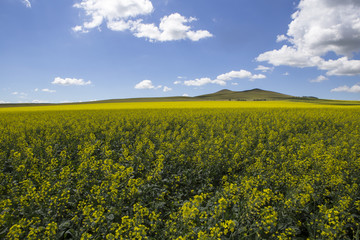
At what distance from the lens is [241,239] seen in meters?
3.92

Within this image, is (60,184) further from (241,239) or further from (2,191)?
(241,239)

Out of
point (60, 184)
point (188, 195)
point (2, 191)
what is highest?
point (60, 184)

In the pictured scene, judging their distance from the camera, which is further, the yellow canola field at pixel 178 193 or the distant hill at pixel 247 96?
the distant hill at pixel 247 96

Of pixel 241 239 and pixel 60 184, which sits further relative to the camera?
pixel 60 184

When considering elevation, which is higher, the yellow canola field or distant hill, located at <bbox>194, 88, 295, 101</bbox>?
distant hill, located at <bbox>194, 88, 295, 101</bbox>

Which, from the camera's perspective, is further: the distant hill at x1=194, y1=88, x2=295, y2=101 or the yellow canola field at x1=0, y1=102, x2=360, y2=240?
the distant hill at x1=194, y1=88, x2=295, y2=101

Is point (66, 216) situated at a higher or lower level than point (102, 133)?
lower

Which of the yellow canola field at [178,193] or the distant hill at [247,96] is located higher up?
the distant hill at [247,96]

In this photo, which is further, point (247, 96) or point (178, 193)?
point (247, 96)

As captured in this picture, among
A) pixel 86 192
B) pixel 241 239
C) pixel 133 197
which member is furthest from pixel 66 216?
pixel 241 239

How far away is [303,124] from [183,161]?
12915 mm

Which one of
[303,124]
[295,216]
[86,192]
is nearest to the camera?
[295,216]

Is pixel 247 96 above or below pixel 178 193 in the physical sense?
above

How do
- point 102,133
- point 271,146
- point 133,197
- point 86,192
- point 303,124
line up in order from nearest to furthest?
point 133,197 → point 86,192 → point 271,146 → point 102,133 → point 303,124
